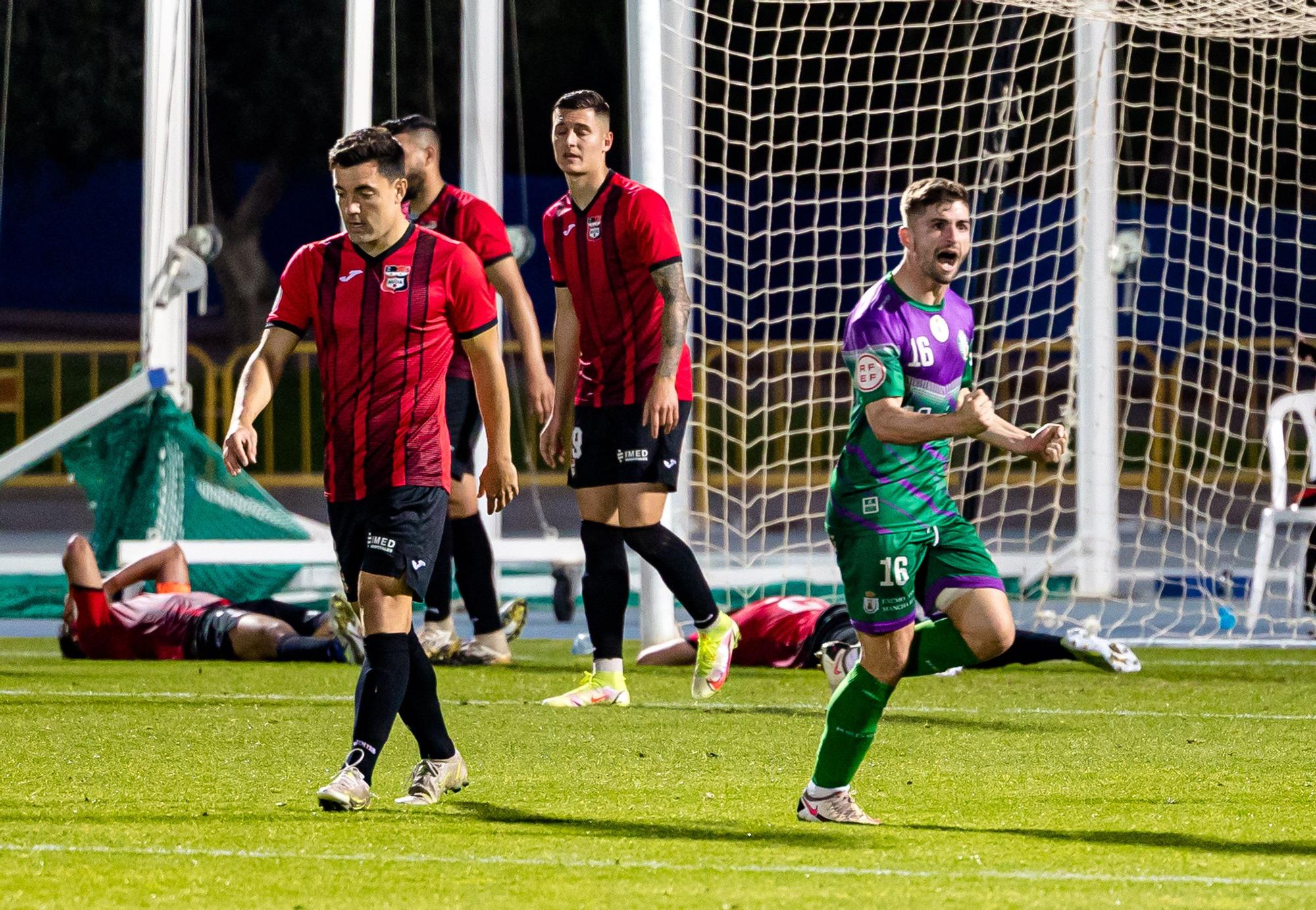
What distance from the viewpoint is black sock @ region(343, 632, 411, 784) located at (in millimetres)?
4793

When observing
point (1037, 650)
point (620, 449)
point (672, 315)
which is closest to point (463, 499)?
point (620, 449)

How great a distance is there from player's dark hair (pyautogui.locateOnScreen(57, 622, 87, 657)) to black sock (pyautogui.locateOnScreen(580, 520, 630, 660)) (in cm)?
276

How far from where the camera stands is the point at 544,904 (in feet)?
12.2

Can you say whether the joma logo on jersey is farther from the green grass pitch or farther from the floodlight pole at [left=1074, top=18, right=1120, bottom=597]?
the floodlight pole at [left=1074, top=18, right=1120, bottom=597]

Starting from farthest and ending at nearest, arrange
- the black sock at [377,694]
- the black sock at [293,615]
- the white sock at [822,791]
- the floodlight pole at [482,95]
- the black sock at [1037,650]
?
1. the floodlight pole at [482,95]
2. the black sock at [293,615]
3. the black sock at [1037,650]
4. the black sock at [377,694]
5. the white sock at [822,791]

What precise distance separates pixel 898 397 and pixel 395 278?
126 cm

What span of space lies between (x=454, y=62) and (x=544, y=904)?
24.5m

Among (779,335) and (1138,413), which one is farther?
(1138,413)

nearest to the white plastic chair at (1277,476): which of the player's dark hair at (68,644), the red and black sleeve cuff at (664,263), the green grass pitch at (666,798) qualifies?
the green grass pitch at (666,798)

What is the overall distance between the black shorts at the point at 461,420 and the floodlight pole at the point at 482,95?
8.58 feet

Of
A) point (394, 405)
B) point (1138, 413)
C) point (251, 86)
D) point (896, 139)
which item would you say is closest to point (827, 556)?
point (896, 139)

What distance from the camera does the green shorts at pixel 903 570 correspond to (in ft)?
15.5

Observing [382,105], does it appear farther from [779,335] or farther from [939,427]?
[939,427]

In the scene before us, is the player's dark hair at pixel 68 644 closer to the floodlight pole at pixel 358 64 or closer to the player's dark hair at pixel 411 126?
the player's dark hair at pixel 411 126
